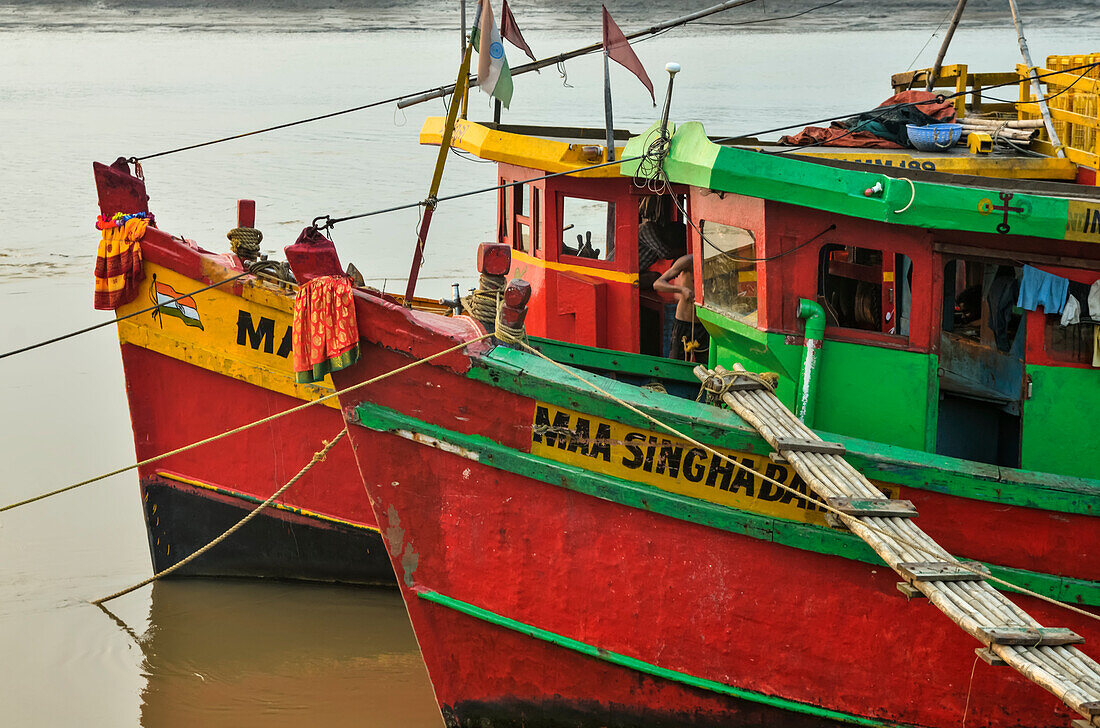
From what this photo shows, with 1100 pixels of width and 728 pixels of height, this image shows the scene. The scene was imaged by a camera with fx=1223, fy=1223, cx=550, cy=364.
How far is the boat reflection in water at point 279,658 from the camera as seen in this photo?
25.7 ft

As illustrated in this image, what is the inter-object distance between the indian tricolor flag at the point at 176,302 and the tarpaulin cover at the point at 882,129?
4379 millimetres

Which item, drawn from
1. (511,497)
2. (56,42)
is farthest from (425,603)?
(56,42)

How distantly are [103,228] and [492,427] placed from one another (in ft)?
12.3

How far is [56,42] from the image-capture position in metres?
56.2

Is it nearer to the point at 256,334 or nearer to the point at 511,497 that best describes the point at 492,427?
the point at 511,497

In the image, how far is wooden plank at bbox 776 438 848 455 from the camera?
18.6 feet

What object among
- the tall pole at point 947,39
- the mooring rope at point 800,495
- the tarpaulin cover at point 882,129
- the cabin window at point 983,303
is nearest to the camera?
the mooring rope at point 800,495

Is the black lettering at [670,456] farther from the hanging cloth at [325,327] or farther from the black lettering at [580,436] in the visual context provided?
the hanging cloth at [325,327]

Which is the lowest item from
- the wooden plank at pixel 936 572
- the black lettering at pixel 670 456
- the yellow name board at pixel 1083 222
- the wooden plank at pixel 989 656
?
the wooden plank at pixel 989 656

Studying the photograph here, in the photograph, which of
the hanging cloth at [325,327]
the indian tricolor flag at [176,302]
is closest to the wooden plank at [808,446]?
the hanging cloth at [325,327]

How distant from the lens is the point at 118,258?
823 centimetres

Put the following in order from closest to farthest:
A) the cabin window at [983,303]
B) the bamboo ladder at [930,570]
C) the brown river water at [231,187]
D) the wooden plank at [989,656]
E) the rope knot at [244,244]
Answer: the bamboo ladder at [930,570] < the wooden plank at [989,656] < the cabin window at [983,303] < the brown river water at [231,187] < the rope knot at [244,244]

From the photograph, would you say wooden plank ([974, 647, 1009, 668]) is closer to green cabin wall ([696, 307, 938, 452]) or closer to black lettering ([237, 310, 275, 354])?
green cabin wall ([696, 307, 938, 452])

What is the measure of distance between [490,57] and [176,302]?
3309mm
